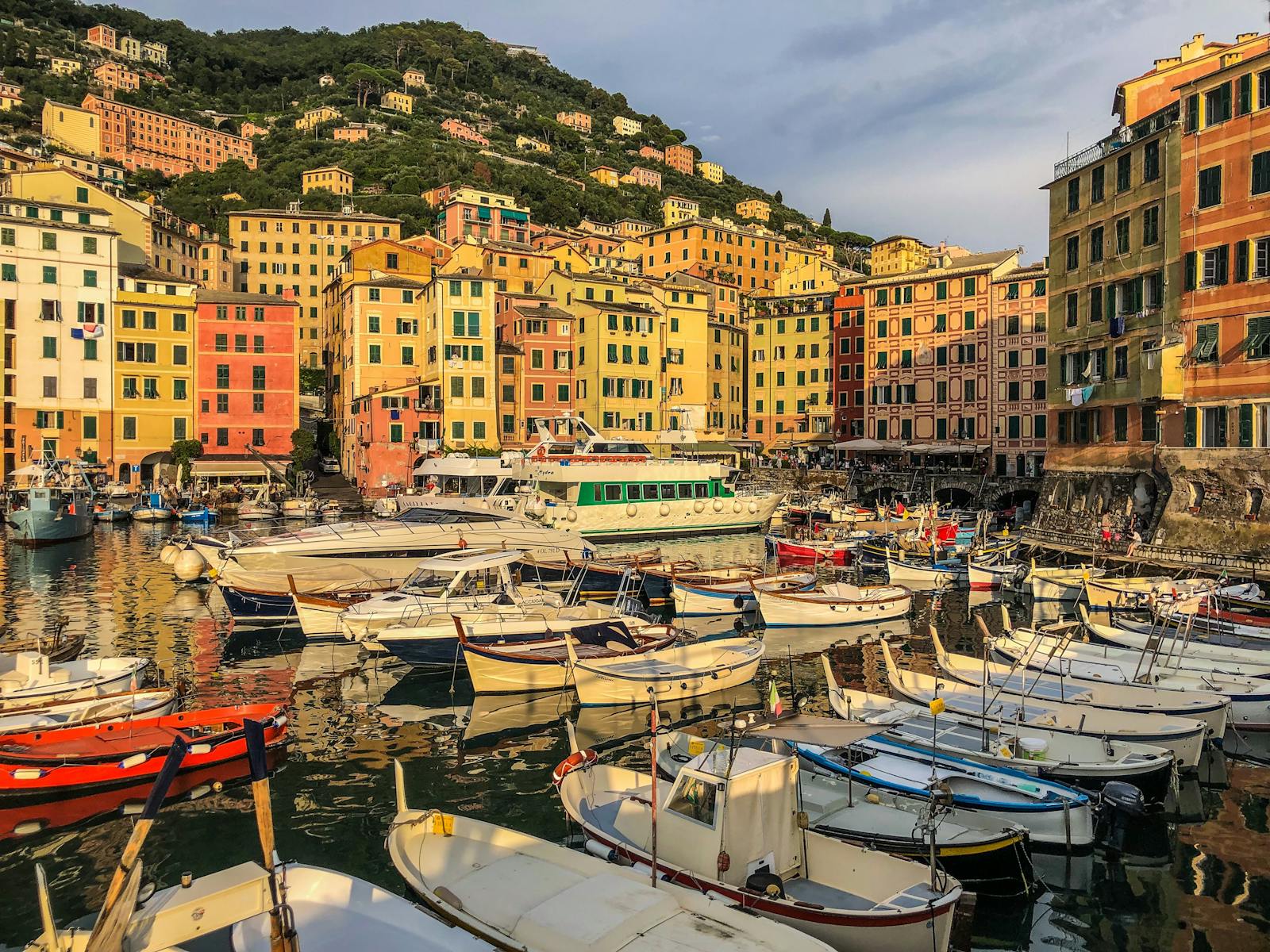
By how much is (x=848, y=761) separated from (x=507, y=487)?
3875 centimetres

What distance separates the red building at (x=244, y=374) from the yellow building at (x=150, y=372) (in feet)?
2.04

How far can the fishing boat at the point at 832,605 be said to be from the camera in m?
29.8

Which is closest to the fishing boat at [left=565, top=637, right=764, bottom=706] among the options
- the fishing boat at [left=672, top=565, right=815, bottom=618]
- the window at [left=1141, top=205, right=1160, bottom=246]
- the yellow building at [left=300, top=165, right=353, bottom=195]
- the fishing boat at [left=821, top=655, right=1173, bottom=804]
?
the fishing boat at [left=821, top=655, right=1173, bottom=804]

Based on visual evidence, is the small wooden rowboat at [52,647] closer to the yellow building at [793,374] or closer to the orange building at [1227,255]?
the orange building at [1227,255]

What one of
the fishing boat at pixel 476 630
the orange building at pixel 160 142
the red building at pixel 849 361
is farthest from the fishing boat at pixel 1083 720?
the orange building at pixel 160 142

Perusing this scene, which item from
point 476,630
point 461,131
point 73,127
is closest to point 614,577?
point 476,630

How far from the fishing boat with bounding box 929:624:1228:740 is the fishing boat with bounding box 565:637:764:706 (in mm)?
4856

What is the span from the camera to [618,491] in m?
51.4

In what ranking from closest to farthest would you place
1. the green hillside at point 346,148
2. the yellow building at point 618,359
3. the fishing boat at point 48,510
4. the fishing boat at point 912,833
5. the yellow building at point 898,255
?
the fishing boat at point 912,833, the fishing boat at point 48,510, the yellow building at point 618,359, the yellow building at point 898,255, the green hillside at point 346,148

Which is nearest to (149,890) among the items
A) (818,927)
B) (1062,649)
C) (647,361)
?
(818,927)

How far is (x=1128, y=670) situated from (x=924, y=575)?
16763 mm

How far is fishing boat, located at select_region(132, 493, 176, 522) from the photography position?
2356 inches

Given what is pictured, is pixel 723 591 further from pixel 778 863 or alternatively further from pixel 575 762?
pixel 778 863

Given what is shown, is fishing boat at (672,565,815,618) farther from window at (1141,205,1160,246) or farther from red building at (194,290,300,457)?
red building at (194,290,300,457)
